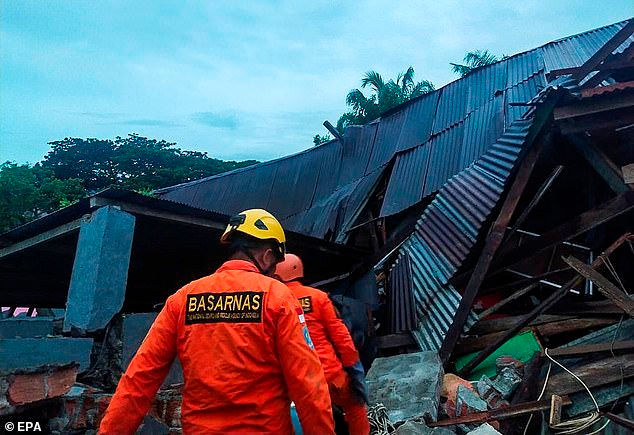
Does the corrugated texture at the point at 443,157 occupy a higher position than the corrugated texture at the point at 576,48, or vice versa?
the corrugated texture at the point at 576,48

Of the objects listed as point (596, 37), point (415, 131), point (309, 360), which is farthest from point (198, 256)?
point (596, 37)

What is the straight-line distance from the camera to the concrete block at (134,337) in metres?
3.79

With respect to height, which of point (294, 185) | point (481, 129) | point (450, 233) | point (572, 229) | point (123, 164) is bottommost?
point (572, 229)

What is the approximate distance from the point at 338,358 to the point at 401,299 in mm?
2855

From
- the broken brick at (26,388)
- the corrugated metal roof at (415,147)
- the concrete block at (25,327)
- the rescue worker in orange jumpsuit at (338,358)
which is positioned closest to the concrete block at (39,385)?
the broken brick at (26,388)

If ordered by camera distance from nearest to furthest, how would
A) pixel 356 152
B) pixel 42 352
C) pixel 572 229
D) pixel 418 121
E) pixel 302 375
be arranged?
1. pixel 302 375
2. pixel 42 352
3. pixel 572 229
4. pixel 418 121
5. pixel 356 152

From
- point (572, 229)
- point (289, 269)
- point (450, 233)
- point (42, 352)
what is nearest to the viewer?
point (42, 352)

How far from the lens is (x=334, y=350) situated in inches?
138

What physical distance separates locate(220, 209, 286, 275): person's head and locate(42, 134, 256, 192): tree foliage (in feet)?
96.7

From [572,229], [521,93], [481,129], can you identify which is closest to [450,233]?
[572,229]

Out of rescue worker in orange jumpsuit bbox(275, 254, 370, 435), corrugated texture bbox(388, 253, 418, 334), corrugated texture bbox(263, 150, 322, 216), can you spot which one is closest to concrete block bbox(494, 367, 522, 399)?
corrugated texture bbox(388, 253, 418, 334)

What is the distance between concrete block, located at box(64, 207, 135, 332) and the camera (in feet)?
12.3

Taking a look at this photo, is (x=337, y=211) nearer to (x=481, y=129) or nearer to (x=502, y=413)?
(x=481, y=129)

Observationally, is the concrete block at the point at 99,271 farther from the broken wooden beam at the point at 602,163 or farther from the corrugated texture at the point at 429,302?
the broken wooden beam at the point at 602,163
